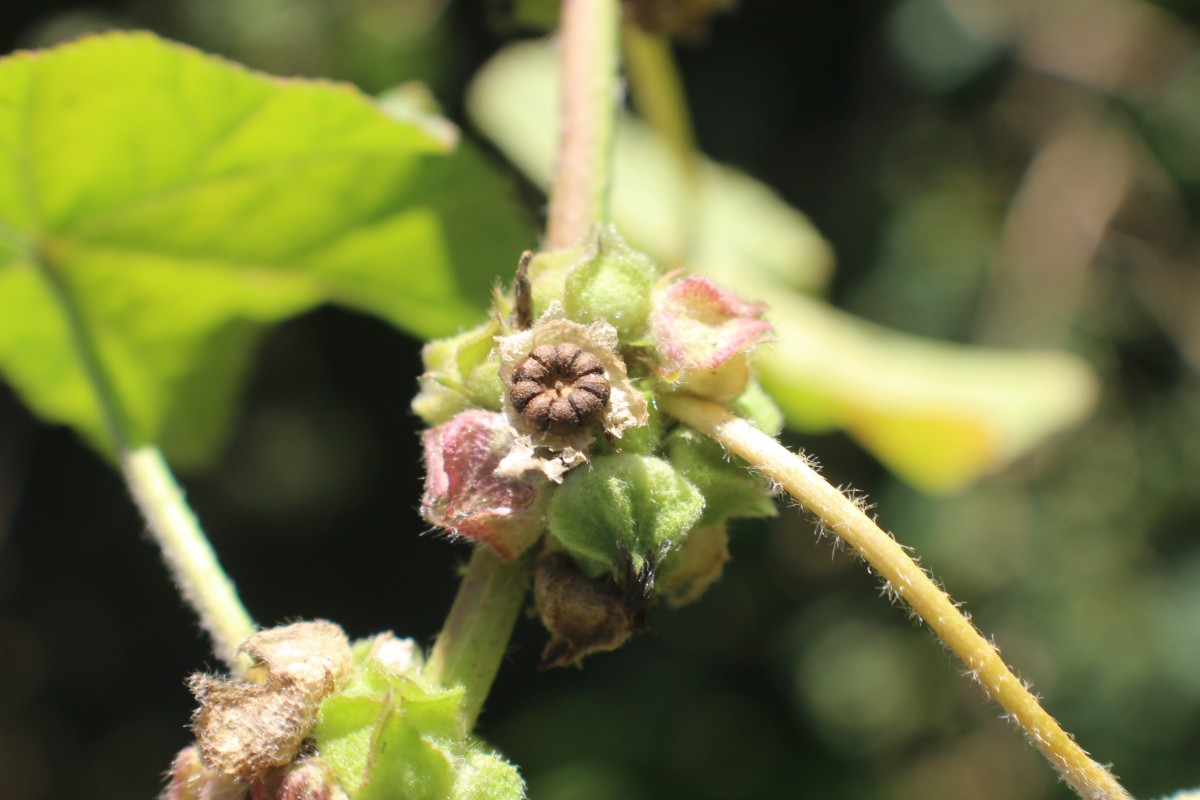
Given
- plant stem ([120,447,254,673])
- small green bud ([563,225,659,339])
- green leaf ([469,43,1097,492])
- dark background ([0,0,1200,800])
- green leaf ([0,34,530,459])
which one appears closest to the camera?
small green bud ([563,225,659,339])

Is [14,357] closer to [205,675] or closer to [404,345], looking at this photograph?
[205,675]

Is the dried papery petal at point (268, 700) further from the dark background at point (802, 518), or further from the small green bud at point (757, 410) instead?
the dark background at point (802, 518)

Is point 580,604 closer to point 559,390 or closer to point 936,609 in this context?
point 559,390

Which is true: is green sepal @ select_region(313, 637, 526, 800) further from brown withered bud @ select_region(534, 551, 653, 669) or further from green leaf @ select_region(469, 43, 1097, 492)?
green leaf @ select_region(469, 43, 1097, 492)

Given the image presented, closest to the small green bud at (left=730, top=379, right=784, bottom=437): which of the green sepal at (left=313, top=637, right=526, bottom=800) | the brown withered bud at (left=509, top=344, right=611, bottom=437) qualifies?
the brown withered bud at (left=509, top=344, right=611, bottom=437)

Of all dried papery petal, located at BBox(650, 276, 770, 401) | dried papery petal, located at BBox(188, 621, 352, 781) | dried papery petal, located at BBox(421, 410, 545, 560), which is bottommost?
dried papery petal, located at BBox(188, 621, 352, 781)
